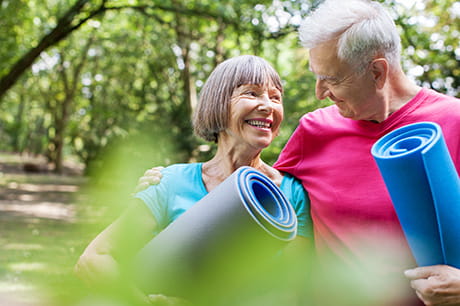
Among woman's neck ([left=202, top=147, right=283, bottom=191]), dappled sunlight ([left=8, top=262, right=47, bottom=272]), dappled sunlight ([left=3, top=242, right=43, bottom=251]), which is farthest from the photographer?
dappled sunlight ([left=3, top=242, right=43, bottom=251])

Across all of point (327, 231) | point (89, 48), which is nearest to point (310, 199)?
point (327, 231)

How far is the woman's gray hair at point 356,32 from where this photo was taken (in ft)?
6.89

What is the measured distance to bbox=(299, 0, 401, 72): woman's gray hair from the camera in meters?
2.10

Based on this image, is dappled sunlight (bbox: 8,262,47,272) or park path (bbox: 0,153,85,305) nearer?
park path (bbox: 0,153,85,305)

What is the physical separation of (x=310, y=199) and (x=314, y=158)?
8.0 inches

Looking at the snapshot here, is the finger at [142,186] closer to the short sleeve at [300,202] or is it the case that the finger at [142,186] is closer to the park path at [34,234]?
the park path at [34,234]

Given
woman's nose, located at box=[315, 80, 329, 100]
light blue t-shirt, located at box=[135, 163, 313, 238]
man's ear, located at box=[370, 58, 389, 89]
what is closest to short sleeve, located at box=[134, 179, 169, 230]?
light blue t-shirt, located at box=[135, 163, 313, 238]

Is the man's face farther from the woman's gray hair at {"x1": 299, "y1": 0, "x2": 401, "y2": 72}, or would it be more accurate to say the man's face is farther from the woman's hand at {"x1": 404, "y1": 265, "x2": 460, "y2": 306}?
the woman's hand at {"x1": 404, "y1": 265, "x2": 460, "y2": 306}

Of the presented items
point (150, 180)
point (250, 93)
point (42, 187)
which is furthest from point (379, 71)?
point (42, 187)

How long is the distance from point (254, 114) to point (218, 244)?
75 centimetres

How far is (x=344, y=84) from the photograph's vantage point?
216 cm

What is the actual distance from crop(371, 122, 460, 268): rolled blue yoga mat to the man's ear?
22.3 inches

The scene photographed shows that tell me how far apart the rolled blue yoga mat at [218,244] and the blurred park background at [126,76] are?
28 centimetres

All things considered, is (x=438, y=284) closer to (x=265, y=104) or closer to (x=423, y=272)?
(x=423, y=272)
